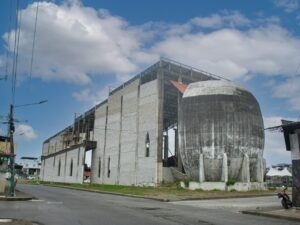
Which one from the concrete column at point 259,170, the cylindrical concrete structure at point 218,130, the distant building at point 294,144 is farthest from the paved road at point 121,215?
the concrete column at point 259,170

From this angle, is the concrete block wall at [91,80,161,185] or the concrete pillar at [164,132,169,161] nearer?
the concrete block wall at [91,80,161,185]

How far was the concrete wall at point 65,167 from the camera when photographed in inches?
3174

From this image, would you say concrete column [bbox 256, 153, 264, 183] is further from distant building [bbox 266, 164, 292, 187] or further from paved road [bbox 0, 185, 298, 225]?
paved road [bbox 0, 185, 298, 225]

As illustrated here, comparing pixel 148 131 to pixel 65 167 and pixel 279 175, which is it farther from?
pixel 65 167

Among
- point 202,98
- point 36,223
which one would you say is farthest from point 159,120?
point 36,223

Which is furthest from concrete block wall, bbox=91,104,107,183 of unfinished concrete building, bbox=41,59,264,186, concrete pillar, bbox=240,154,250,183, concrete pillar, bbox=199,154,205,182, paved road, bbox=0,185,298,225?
paved road, bbox=0,185,298,225

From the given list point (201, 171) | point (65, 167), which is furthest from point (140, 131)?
point (65, 167)

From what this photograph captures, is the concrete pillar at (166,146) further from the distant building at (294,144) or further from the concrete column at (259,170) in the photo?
the distant building at (294,144)

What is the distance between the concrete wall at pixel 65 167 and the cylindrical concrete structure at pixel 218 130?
33110 mm

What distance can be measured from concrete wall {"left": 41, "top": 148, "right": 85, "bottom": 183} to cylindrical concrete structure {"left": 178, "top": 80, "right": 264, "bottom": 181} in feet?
109

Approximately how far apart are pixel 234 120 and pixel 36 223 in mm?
39161

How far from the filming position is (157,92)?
58.5m

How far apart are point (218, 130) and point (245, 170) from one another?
19.6ft

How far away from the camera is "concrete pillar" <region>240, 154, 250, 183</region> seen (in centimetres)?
4859
